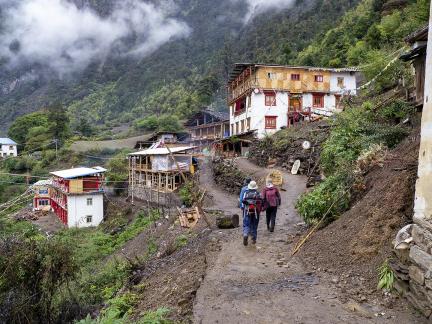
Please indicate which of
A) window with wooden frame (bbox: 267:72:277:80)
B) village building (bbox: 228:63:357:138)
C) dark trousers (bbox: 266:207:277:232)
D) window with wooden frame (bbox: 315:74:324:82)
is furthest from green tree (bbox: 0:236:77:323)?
window with wooden frame (bbox: 315:74:324:82)

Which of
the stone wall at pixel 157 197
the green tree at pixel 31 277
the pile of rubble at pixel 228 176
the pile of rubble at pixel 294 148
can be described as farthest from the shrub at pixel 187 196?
Answer: the green tree at pixel 31 277

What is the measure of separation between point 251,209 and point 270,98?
1121 inches

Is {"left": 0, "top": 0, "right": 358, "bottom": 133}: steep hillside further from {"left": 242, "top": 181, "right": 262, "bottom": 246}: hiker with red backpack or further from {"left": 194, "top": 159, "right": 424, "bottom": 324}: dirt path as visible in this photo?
{"left": 194, "top": 159, "right": 424, "bottom": 324}: dirt path

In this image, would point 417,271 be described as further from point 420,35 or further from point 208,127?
point 208,127

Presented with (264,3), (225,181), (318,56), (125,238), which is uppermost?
(264,3)

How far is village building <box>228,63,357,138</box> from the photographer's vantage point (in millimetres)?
36312

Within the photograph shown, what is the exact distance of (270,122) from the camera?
3659 cm

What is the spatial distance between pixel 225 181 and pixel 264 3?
10454 centimetres

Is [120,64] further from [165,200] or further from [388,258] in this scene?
[388,258]

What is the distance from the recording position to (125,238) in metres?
24.3

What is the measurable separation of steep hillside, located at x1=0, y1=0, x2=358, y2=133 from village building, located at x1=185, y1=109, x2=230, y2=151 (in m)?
11.2

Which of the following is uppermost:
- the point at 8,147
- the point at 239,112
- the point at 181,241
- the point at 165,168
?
the point at 239,112

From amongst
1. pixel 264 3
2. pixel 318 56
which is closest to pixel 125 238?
pixel 318 56

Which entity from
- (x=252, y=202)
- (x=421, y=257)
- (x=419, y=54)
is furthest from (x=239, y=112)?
(x=421, y=257)
